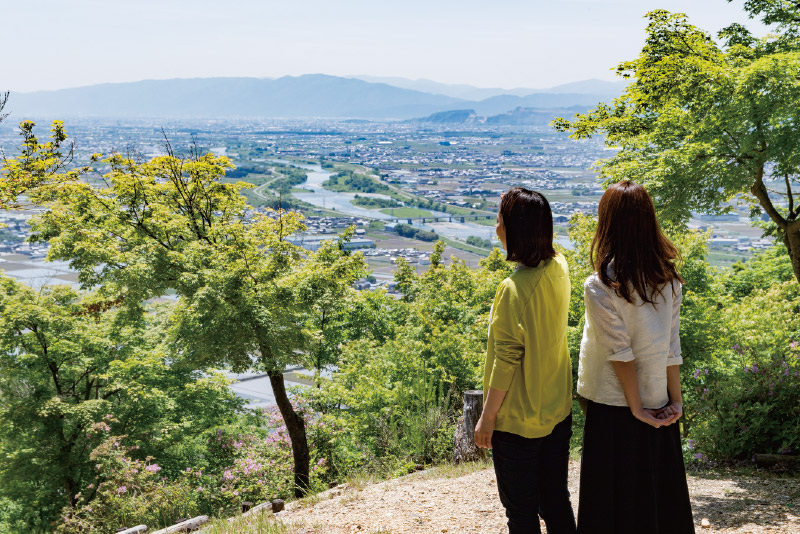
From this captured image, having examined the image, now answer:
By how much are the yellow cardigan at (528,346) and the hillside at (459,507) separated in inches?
75.2

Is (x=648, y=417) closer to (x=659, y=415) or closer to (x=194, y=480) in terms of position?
(x=659, y=415)

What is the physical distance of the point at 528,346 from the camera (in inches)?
105

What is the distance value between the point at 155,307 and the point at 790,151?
20125 millimetres

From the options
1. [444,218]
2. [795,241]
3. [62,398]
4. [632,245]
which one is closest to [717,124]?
[795,241]

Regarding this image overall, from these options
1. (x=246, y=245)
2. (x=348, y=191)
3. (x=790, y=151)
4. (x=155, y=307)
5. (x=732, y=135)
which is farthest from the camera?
(x=348, y=191)

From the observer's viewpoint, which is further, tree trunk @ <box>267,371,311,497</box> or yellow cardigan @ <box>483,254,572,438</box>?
tree trunk @ <box>267,371,311,497</box>

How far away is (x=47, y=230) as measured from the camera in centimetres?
1249

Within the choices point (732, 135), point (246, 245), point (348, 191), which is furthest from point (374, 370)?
point (348, 191)

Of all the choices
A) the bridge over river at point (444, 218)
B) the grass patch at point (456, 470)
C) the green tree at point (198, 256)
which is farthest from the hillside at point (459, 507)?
the bridge over river at point (444, 218)

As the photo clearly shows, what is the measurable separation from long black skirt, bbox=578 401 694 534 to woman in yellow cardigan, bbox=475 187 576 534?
0.21 m

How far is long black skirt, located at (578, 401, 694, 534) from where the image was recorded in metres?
2.66

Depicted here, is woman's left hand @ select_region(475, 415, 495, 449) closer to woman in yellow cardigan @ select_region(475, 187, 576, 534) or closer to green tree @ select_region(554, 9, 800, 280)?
woman in yellow cardigan @ select_region(475, 187, 576, 534)

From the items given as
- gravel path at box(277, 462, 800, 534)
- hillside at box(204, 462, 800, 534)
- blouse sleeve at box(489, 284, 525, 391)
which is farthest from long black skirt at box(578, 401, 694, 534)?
hillside at box(204, 462, 800, 534)

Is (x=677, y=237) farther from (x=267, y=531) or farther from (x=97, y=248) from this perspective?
(x=97, y=248)
